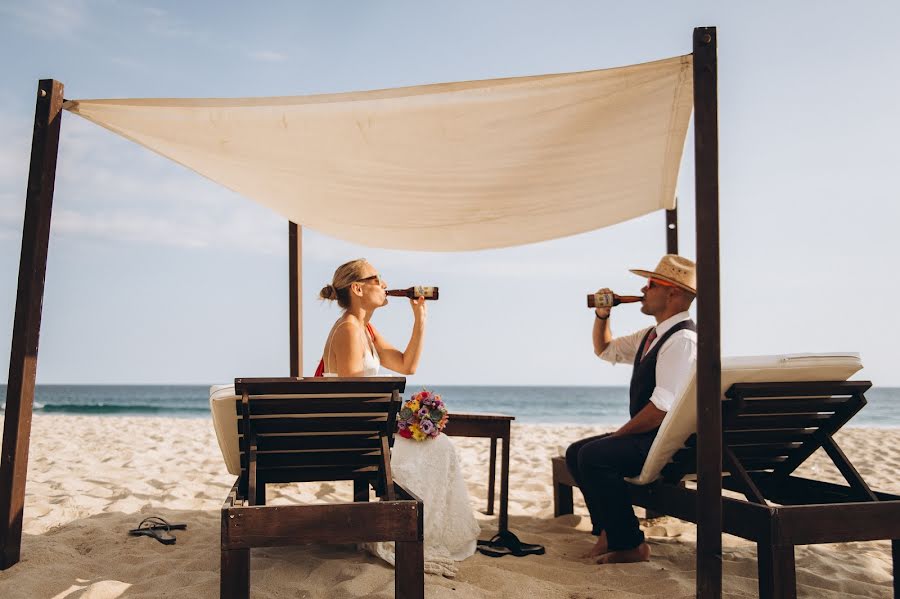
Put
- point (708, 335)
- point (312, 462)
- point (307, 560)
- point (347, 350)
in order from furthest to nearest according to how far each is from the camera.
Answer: point (347, 350) < point (307, 560) < point (312, 462) < point (708, 335)

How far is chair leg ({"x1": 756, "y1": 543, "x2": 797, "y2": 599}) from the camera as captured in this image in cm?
244

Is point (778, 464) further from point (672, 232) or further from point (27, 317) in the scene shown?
point (27, 317)

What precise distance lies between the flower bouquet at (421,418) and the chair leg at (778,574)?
1534 millimetres

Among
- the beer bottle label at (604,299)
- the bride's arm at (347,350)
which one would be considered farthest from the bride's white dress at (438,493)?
the beer bottle label at (604,299)

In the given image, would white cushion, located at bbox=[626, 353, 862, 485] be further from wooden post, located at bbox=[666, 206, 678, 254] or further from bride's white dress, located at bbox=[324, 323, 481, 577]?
wooden post, located at bbox=[666, 206, 678, 254]

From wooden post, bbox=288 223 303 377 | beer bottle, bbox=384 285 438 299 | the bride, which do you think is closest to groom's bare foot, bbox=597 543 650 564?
the bride

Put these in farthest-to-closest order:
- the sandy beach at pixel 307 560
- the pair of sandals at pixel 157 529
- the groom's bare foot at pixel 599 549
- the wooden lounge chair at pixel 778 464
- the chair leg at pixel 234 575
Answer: the pair of sandals at pixel 157 529
the groom's bare foot at pixel 599 549
the sandy beach at pixel 307 560
the wooden lounge chair at pixel 778 464
the chair leg at pixel 234 575

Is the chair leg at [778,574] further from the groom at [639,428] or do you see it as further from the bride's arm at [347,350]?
the bride's arm at [347,350]

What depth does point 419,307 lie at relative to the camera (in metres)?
4.07

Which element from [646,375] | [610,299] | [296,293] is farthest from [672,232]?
[296,293]

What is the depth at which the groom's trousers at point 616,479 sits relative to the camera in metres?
3.45

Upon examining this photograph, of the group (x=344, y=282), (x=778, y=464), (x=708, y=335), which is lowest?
(x=778, y=464)

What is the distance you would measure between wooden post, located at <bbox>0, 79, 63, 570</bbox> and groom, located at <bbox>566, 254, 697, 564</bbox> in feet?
8.48

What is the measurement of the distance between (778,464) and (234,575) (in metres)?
2.35
